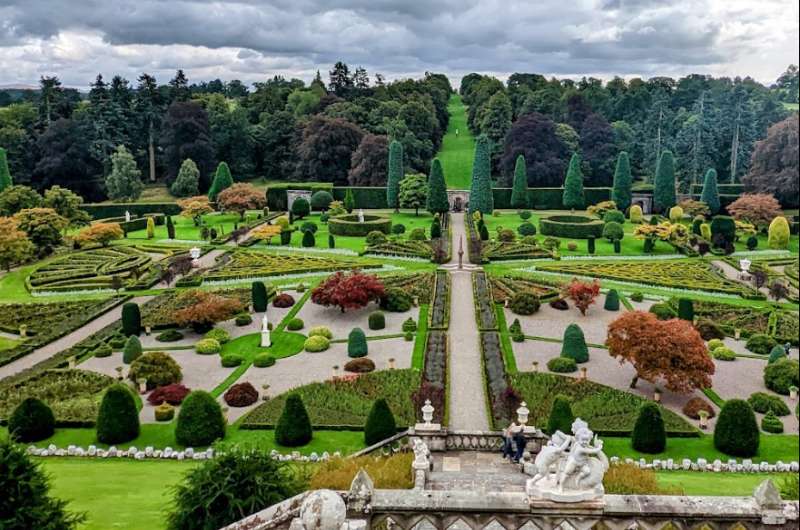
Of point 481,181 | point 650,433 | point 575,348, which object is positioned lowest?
point 650,433

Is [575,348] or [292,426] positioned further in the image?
[575,348]

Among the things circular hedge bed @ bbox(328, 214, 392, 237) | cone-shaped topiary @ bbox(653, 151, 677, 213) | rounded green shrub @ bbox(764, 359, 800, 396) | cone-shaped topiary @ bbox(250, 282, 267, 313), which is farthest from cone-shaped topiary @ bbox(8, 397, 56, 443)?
cone-shaped topiary @ bbox(653, 151, 677, 213)

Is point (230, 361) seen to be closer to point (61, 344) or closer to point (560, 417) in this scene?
point (61, 344)

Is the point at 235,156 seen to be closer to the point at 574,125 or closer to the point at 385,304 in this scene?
the point at 574,125

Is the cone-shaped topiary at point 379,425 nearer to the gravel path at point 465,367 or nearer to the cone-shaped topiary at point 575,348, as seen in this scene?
the gravel path at point 465,367

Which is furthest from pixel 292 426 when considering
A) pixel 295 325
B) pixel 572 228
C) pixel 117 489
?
pixel 572 228

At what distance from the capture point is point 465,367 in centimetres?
2809

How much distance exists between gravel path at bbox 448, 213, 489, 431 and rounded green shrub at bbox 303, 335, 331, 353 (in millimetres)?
5849

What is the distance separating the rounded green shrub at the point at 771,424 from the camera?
2220cm

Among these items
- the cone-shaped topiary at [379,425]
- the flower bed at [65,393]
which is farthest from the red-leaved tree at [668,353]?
the flower bed at [65,393]

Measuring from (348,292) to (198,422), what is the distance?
14.4m

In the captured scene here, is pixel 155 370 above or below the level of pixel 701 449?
above

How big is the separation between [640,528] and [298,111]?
99404mm

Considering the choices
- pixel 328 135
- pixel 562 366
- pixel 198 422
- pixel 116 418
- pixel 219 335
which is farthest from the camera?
pixel 328 135
